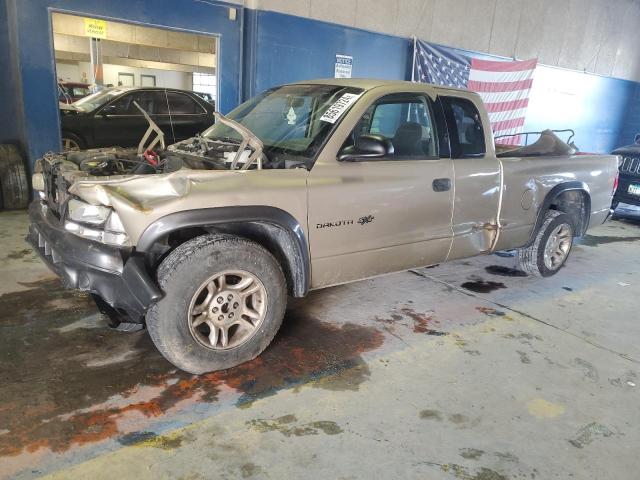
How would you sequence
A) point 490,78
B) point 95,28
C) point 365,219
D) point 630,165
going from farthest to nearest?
1. point 490,78
2. point 630,165
3. point 95,28
4. point 365,219

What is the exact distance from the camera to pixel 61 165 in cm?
327

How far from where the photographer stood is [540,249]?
4.97 meters

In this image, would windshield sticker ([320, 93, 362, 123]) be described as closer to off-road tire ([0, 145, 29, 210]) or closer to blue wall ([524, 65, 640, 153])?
off-road tire ([0, 145, 29, 210])

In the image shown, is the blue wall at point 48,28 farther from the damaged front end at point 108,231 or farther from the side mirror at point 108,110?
the damaged front end at point 108,231

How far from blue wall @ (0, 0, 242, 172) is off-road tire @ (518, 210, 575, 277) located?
528 cm

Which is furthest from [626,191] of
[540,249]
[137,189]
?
[137,189]

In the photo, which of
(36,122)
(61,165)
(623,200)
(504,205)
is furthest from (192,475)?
(623,200)

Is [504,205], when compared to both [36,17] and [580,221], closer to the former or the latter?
[580,221]

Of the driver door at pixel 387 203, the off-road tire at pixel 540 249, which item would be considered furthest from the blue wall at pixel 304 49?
the off-road tire at pixel 540 249

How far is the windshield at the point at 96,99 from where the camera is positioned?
780 centimetres

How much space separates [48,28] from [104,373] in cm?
525

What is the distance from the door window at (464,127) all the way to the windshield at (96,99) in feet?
20.0

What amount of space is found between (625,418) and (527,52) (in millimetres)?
10947

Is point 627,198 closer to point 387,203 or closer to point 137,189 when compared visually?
point 387,203
